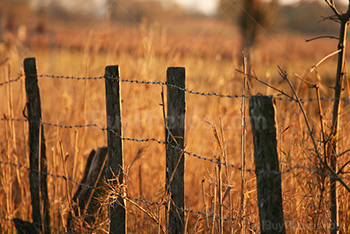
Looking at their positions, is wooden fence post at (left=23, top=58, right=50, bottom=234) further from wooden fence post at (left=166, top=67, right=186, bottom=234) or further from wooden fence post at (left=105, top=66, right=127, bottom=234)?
wooden fence post at (left=166, top=67, right=186, bottom=234)

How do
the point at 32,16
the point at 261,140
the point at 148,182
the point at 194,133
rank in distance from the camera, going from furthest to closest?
the point at 32,16
the point at 194,133
the point at 148,182
the point at 261,140

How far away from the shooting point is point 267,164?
1.51 m

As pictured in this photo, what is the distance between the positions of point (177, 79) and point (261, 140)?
51 centimetres

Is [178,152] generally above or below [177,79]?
below

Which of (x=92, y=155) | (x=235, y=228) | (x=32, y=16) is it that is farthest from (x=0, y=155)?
(x=32, y=16)

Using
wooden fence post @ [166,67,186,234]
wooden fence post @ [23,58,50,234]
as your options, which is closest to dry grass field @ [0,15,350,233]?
wooden fence post @ [23,58,50,234]

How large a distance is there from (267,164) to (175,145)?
0.49 meters

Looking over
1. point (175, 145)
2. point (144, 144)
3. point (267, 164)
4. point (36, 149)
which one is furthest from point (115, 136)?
point (144, 144)

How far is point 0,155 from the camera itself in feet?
9.05

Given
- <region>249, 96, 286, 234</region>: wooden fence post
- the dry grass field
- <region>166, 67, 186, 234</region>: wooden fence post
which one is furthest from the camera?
the dry grass field

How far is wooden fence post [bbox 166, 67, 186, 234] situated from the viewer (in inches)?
70.2

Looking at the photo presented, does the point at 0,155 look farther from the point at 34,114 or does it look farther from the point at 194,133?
the point at 194,133

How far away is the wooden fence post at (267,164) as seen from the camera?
1487mm

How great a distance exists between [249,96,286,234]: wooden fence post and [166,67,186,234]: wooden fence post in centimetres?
39
